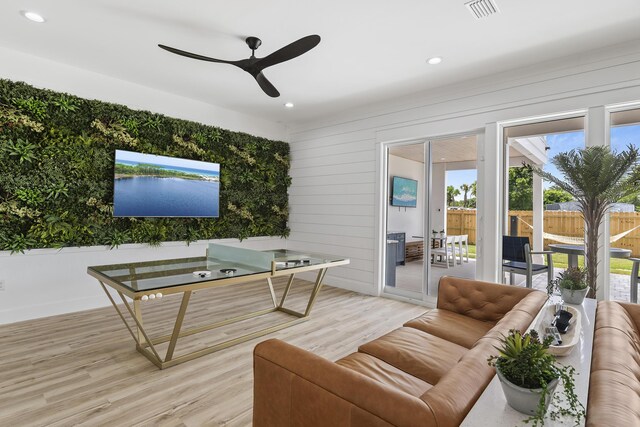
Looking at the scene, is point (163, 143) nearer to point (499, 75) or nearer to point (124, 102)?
point (124, 102)

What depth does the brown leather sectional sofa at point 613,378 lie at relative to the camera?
893 mm

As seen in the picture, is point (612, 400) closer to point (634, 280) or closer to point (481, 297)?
point (481, 297)

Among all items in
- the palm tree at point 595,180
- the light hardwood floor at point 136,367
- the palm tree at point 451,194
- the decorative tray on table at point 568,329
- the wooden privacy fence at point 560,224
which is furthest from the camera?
the palm tree at point 451,194

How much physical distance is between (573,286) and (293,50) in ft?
9.45

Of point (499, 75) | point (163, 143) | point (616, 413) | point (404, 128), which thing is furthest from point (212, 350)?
point (499, 75)

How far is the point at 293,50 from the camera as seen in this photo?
2.69 metres

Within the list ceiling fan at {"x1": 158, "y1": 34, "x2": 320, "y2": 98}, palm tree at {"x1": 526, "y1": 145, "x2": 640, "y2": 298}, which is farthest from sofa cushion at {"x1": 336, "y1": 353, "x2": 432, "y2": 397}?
palm tree at {"x1": 526, "y1": 145, "x2": 640, "y2": 298}

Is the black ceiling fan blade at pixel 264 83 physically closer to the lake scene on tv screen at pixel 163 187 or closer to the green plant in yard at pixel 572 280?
the lake scene on tv screen at pixel 163 187

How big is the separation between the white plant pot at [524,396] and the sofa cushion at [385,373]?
0.60m

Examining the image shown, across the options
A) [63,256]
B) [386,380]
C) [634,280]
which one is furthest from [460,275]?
[63,256]

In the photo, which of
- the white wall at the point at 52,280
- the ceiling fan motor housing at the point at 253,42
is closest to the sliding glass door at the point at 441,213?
the ceiling fan motor housing at the point at 253,42

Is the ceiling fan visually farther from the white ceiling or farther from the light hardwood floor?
the light hardwood floor

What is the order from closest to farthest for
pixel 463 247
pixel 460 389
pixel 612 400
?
pixel 612 400
pixel 460 389
pixel 463 247

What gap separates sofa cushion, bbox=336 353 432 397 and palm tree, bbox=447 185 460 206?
10.5ft
